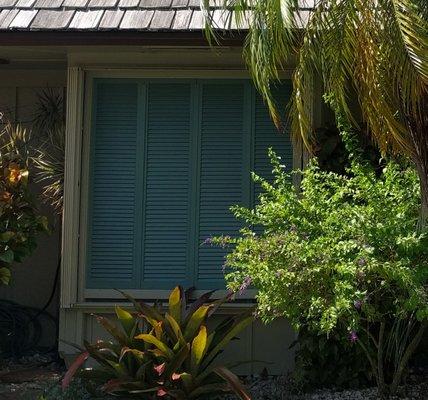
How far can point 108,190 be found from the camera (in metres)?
7.20

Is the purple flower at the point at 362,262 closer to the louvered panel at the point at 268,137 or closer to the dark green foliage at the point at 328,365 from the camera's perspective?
the dark green foliage at the point at 328,365

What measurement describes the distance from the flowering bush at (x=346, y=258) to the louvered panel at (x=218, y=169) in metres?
1.11

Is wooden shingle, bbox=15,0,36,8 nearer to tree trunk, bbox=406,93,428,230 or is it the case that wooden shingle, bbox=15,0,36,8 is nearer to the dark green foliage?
tree trunk, bbox=406,93,428,230

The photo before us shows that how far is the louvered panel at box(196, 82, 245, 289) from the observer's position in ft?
23.4

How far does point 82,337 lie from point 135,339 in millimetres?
1043

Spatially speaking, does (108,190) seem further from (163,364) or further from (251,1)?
(251,1)

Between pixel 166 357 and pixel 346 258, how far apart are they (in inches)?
63.0

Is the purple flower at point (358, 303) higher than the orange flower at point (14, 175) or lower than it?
lower

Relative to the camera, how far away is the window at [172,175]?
23.4ft

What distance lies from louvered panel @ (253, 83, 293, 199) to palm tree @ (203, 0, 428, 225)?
138 cm

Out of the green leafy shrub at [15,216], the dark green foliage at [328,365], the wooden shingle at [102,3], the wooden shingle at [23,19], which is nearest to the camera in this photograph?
the dark green foliage at [328,365]

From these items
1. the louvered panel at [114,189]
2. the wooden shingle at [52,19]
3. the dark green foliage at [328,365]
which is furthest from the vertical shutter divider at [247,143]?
the wooden shingle at [52,19]

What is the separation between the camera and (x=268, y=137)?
23.5ft

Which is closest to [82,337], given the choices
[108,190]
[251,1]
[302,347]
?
[108,190]
